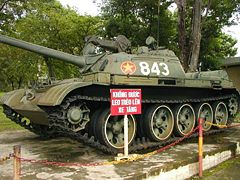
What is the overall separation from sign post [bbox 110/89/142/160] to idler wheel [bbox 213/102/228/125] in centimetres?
410

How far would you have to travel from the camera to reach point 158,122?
30.2 ft

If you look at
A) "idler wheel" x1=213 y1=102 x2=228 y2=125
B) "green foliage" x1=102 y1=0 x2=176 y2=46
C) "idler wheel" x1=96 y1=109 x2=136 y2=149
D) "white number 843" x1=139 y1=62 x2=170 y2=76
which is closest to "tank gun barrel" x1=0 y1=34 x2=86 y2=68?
"white number 843" x1=139 y1=62 x2=170 y2=76

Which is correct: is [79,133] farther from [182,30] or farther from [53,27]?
[53,27]

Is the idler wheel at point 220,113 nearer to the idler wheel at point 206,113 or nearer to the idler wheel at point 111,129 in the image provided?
the idler wheel at point 206,113

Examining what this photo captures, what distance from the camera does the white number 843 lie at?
9086 millimetres

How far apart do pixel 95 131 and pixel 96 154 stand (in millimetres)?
536

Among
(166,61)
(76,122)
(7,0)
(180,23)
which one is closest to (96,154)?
(76,122)

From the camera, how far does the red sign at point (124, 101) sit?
730 cm

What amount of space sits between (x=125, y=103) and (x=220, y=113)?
Result: 488 cm

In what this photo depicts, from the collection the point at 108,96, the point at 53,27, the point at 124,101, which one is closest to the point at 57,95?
the point at 124,101

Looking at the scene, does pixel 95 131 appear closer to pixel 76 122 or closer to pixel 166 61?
pixel 76 122

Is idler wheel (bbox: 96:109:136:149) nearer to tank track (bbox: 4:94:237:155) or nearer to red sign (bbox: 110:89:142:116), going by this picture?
tank track (bbox: 4:94:237:155)

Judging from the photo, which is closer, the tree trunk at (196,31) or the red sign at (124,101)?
the red sign at (124,101)

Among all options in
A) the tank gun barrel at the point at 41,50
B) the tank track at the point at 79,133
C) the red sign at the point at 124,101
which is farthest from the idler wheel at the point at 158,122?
the tank gun barrel at the point at 41,50
